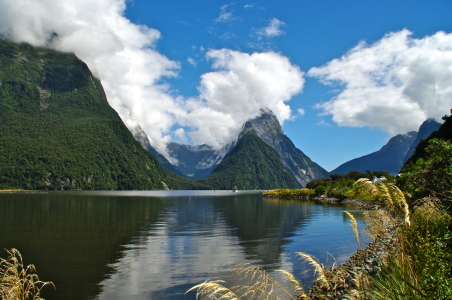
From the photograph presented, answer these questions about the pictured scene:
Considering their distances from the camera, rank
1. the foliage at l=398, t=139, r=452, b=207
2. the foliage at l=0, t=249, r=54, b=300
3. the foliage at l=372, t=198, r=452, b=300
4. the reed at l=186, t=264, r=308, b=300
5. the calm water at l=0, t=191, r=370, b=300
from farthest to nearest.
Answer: the calm water at l=0, t=191, r=370, b=300 < the foliage at l=398, t=139, r=452, b=207 < the foliage at l=372, t=198, r=452, b=300 < the foliage at l=0, t=249, r=54, b=300 < the reed at l=186, t=264, r=308, b=300

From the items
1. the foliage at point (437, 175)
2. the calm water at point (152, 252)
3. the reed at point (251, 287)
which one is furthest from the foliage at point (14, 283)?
the foliage at point (437, 175)

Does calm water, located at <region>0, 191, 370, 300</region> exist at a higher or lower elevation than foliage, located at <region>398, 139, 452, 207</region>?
lower

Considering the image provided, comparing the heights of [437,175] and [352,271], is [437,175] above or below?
above

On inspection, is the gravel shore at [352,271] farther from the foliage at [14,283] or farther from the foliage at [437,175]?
the foliage at [14,283]

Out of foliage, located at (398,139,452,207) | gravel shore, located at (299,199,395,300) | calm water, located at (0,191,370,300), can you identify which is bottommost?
calm water, located at (0,191,370,300)

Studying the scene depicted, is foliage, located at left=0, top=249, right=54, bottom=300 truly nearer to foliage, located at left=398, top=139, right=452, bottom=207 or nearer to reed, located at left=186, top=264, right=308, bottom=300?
reed, located at left=186, top=264, right=308, bottom=300

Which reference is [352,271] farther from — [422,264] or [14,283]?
[14,283]

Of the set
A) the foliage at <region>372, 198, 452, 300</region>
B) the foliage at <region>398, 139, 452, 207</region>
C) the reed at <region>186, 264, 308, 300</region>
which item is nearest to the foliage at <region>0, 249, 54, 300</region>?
the reed at <region>186, 264, 308, 300</region>

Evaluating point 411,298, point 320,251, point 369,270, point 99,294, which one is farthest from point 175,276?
point 411,298

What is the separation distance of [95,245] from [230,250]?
450 inches

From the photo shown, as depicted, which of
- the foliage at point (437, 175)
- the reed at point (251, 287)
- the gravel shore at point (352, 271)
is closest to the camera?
the reed at point (251, 287)

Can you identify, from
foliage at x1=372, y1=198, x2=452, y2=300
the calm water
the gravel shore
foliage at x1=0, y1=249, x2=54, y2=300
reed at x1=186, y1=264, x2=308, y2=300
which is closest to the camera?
reed at x1=186, y1=264, x2=308, y2=300

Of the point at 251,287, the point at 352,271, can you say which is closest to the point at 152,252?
the point at 352,271

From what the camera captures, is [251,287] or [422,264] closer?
[251,287]
